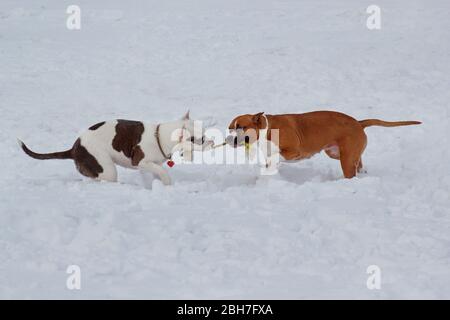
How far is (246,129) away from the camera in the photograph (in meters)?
6.38

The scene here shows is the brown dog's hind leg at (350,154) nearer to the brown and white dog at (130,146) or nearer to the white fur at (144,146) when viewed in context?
the brown and white dog at (130,146)

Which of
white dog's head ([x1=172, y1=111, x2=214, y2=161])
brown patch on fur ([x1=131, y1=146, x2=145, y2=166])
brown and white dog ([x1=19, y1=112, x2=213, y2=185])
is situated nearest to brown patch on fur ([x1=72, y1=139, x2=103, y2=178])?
brown and white dog ([x1=19, y1=112, x2=213, y2=185])

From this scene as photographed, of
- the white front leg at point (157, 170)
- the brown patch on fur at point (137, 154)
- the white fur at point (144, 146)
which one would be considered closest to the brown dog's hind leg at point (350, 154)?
the white fur at point (144, 146)

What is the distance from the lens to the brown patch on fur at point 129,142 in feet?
20.7

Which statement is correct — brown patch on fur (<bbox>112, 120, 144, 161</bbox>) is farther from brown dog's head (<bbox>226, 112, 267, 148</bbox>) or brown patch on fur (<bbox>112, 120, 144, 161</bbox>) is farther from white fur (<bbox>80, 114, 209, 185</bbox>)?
brown dog's head (<bbox>226, 112, 267, 148</bbox>)

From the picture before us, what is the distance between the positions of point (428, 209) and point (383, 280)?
163 cm

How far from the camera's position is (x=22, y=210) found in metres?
4.93

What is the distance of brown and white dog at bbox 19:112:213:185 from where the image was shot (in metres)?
6.22

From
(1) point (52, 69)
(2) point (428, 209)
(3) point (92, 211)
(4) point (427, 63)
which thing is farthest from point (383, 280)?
(1) point (52, 69)

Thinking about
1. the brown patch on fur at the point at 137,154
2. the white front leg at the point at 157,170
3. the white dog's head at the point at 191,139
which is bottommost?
the white front leg at the point at 157,170

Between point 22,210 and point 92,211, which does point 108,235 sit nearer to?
point 92,211

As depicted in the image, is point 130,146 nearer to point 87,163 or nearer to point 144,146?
point 144,146

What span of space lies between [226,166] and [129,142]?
144 centimetres

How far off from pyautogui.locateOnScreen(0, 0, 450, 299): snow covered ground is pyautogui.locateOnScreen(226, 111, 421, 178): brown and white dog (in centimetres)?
35
